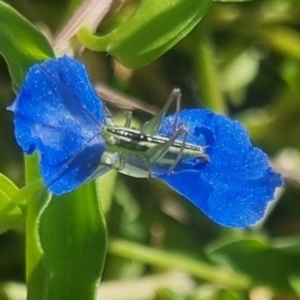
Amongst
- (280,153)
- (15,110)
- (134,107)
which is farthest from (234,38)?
(15,110)

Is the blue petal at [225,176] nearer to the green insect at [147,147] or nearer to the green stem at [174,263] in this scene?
the green insect at [147,147]

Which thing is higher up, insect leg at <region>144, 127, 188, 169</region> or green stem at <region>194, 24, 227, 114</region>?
green stem at <region>194, 24, 227, 114</region>

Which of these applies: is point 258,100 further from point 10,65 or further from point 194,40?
point 10,65

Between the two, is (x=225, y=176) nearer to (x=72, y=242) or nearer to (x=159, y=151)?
(x=159, y=151)

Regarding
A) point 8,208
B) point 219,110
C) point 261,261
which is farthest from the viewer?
point 219,110

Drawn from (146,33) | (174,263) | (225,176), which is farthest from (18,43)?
(174,263)

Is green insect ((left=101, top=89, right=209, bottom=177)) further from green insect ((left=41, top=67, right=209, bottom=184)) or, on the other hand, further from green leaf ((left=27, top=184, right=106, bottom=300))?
green leaf ((left=27, top=184, right=106, bottom=300))

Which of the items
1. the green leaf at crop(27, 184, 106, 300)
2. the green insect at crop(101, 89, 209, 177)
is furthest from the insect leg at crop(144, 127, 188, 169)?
the green leaf at crop(27, 184, 106, 300)
